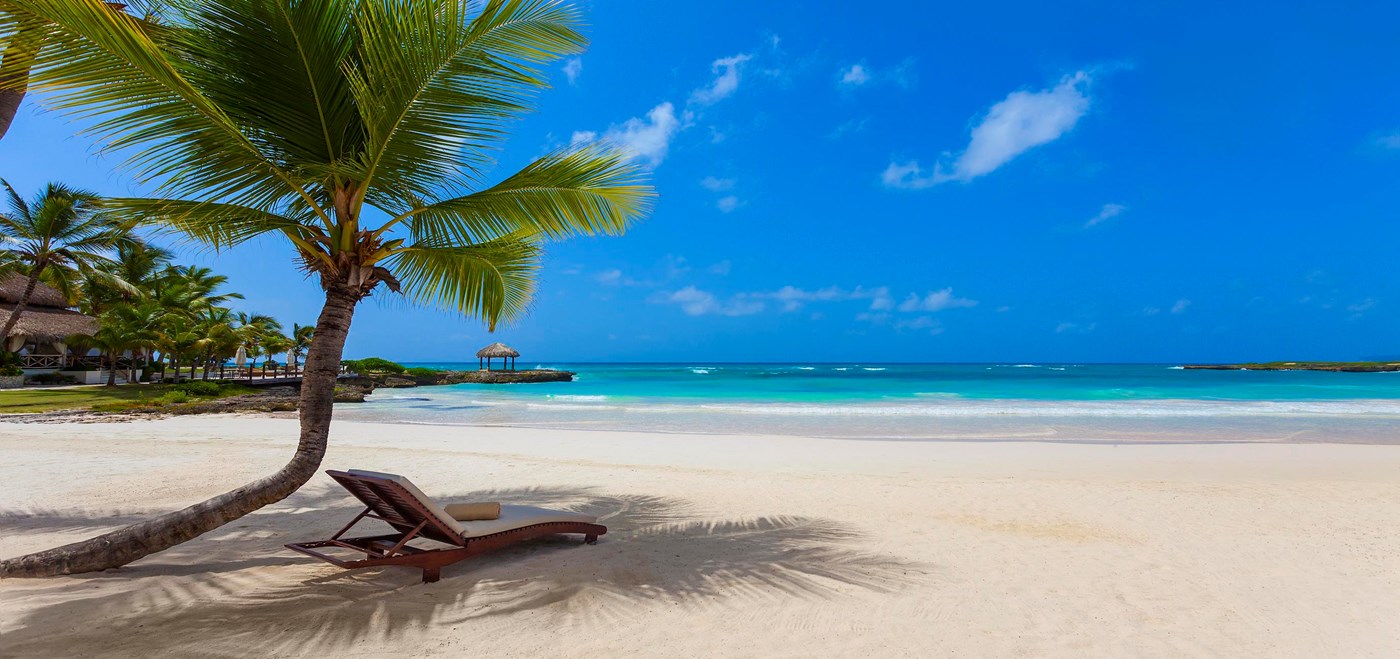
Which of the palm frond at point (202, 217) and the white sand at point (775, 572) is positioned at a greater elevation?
the palm frond at point (202, 217)

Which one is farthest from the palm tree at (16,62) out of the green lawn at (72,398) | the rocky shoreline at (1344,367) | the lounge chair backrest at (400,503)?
the rocky shoreline at (1344,367)

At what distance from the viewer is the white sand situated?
3.35 metres

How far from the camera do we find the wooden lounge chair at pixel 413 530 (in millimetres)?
3947

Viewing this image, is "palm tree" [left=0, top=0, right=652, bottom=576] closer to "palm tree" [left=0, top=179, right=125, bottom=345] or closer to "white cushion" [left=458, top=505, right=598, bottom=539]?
"white cushion" [left=458, top=505, right=598, bottom=539]

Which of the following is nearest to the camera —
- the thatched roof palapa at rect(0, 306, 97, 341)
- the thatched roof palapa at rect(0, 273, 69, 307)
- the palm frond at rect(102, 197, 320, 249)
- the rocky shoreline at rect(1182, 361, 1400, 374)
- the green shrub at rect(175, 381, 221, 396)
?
the palm frond at rect(102, 197, 320, 249)

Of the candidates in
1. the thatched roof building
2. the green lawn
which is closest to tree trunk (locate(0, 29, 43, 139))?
the green lawn

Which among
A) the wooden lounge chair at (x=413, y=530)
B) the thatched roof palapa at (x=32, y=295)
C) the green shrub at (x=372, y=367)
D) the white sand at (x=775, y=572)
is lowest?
the white sand at (x=775, y=572)

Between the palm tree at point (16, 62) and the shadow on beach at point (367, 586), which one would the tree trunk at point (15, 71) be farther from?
the shadow on beach at point (367, 586)

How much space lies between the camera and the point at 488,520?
4.75 meters

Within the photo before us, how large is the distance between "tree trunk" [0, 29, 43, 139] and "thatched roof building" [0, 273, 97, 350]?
3417 centimetres

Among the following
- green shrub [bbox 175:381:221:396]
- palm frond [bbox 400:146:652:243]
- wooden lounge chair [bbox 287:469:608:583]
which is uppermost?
palm frond [bbox 400:146:652:243]

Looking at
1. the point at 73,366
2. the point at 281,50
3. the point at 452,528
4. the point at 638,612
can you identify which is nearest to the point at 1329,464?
the point at 638,612

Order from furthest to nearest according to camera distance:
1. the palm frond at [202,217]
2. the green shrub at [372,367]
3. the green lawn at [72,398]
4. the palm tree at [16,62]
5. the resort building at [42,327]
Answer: the green shrub at [372,367]
the resort building at [42,327]
the green lawn at [72,398]
the palm frond at [202,217]
the palm tree at [16,62]

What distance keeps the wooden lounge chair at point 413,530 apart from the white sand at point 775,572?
174 mm
